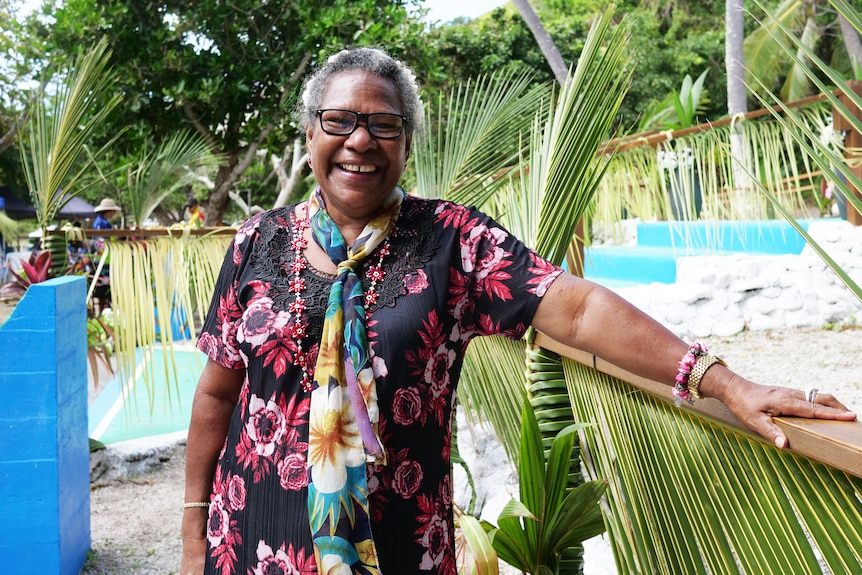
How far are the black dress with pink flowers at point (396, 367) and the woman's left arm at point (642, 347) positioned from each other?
62 mm

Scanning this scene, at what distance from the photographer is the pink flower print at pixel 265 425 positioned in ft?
5.57

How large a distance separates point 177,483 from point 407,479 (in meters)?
4.43

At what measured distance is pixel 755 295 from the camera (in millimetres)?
7637

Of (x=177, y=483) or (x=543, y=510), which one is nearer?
(x=543, y=510)

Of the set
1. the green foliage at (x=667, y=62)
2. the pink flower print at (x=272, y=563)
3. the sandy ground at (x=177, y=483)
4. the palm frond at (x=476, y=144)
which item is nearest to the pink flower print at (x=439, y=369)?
the pink flower print at (x=272, y=563)

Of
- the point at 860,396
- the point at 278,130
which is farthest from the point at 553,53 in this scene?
the point at 860,396

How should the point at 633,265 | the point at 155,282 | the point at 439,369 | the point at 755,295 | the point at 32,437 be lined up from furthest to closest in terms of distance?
1. the point at 633,265
2. the point at 755,295
3. the point at 155,282
4. the point at 32,437
5. the point at 439,369

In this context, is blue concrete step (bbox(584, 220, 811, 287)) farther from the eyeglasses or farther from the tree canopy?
the eyeglasses

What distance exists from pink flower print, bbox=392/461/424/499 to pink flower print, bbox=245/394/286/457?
0.86 feet

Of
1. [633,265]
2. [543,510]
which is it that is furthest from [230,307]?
[633,265]

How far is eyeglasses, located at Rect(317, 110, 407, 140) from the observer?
5.49 feet

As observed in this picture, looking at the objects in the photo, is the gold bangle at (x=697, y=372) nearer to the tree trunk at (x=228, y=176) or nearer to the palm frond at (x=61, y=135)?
the palm frond at (x=61, y=135)

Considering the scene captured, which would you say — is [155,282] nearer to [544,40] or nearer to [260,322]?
[260,322]

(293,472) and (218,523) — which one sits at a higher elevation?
(293,472)
